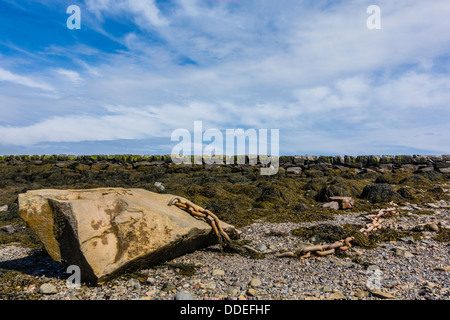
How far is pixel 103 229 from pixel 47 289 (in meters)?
1.01

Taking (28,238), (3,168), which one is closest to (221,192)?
(28,238)

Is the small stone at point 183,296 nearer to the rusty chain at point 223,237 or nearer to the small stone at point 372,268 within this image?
the rusty chain at point 223,237

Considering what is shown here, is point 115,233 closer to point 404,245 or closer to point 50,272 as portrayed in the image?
point 50,272

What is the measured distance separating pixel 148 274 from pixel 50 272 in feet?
5.53

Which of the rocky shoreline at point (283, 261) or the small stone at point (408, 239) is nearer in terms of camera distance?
the rocky shoreline at point (283, 261)

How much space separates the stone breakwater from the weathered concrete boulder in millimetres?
16200

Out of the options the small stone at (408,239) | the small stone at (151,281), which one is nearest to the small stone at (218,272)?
the small stone at (151,281)

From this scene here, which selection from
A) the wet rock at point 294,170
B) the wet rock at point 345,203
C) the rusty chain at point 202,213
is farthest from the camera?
the wet rock at point 294,170

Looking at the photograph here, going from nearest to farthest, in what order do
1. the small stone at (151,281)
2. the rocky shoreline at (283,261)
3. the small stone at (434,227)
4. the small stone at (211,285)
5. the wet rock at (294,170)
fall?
the rocky shoreline at (283,261), the small stone at (211,285), the small stone at (151,281), the small stone at (434,227), the wet rock at (294,170)

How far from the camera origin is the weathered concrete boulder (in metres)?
4.01

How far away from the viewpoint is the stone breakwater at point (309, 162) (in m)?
21.3

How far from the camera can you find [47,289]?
3.93 m

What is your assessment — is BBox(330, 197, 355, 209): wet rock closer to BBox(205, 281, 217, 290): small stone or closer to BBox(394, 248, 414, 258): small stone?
BBox(394, 248, 414, 258): small stone

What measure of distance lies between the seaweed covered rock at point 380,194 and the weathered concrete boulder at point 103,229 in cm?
836
